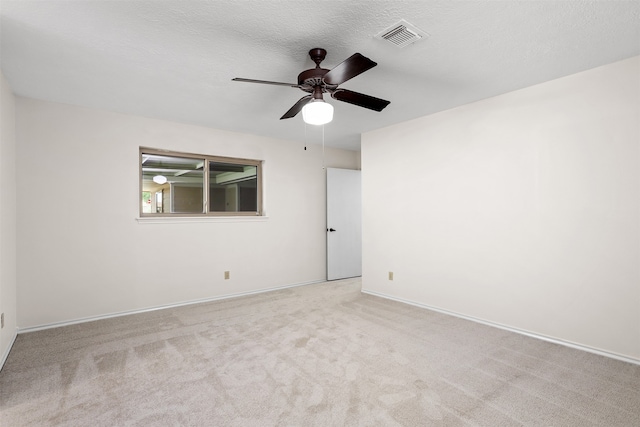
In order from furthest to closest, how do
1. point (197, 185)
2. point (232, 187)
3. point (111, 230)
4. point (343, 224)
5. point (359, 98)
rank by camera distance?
point (343, 224), point (232, 187), point (197, 185), point (111, 230), point (359, 98)

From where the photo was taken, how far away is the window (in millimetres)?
4035

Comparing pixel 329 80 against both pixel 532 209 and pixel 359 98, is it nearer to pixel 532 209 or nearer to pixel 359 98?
pixel 359 98

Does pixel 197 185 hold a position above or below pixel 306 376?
above

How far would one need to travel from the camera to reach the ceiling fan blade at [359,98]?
7.73 feet

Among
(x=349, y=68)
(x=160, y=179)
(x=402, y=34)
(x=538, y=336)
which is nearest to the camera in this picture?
(x=349, y=68)

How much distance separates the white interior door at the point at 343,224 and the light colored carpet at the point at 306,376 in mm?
2163

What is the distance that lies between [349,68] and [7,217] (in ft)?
10.1

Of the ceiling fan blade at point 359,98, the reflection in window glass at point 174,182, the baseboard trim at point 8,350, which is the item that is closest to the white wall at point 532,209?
the ceiling fan blade at point 359,98

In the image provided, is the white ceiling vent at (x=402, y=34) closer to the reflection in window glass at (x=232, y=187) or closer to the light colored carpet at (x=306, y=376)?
the light colored carpet at (x=306, y=376)

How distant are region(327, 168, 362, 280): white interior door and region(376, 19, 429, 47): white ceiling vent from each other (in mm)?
3356

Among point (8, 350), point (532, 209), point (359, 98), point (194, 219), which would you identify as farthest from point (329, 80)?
point (8, 350)

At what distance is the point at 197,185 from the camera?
4383 millimetres

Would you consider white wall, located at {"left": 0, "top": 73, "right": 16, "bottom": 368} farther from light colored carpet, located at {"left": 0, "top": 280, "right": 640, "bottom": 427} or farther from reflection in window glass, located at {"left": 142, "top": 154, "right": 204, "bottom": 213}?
reflection in window glass, located at {"left": 142, "top": 154, "right": 204, "bottom": 213}

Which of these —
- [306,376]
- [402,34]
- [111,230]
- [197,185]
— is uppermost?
[402,34]
